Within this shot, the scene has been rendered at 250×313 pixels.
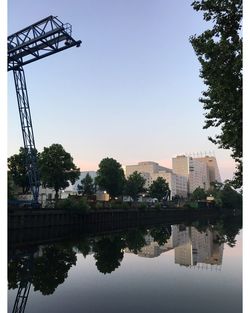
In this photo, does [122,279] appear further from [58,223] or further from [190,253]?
[58,223]

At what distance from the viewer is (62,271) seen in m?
29.4

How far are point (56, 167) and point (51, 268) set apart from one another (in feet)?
161

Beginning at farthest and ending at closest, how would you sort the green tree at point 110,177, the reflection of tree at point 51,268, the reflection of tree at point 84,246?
1. the green tree at point 110,177
2. the reflection of tree at point 84,246
3. the reflection of tree at point 51,268

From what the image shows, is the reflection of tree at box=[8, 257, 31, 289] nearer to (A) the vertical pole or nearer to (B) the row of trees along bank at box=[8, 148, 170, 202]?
(A) the vertical pole

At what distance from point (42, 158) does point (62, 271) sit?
52.1 m

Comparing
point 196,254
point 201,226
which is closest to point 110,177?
point 201,226

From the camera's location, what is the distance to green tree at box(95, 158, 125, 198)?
96.5 metres

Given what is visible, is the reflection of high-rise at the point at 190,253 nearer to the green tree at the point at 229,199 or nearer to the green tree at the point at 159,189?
the green tree at the point at 159,189

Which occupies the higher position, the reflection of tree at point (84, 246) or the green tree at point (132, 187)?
the green tree at point (132, 187)

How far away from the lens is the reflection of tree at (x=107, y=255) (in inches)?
1264

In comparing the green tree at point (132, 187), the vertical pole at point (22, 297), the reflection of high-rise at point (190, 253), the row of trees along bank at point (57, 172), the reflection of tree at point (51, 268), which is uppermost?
the row of trees along bank at point (57, 172)

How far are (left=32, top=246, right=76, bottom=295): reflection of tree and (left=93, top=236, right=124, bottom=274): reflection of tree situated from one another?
2.81m

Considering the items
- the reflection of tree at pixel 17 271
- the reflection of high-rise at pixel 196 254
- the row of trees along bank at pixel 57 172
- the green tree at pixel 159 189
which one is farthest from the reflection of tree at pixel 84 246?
the green tree at pixel 159 189

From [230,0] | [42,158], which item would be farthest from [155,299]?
[42,158]
